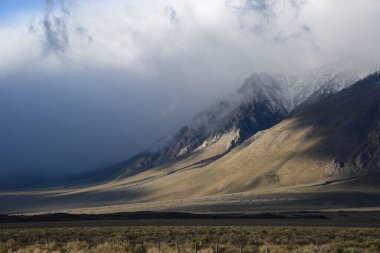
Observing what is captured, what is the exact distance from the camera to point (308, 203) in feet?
509

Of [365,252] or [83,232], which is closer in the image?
[365,252]

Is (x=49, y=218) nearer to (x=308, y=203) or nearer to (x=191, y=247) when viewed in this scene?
(x=191, y=247)

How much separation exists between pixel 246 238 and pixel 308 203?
101 meters

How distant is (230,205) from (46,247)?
349 feet

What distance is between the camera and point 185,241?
2137 inches

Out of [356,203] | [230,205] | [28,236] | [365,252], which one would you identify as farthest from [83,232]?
[356,203]

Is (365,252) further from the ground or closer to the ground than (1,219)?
closer to the ground

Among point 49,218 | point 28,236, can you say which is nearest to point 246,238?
point 28,236

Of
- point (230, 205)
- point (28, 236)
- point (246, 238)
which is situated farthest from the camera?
point (230, 205)

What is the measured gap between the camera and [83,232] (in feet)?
212

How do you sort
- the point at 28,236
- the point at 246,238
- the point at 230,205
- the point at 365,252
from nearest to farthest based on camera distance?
the point at 365,252
the point at 246,238
the point at 28,236
the point at 230,205

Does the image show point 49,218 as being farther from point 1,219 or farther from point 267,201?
point 267,201

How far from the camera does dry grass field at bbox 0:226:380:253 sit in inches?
1833

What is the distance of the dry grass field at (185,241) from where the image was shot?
46.6 meters
